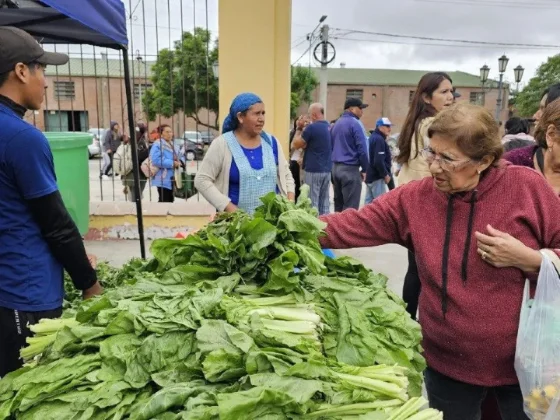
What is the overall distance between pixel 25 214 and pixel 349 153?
581 cm

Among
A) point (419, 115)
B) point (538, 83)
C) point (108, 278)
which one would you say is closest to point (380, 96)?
point (538, 83)

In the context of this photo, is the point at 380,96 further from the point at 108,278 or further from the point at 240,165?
the point at 108,278

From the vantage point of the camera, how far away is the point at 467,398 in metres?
2.19

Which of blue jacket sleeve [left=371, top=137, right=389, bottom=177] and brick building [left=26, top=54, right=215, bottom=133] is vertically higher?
brick building [left=26, top=54, right=215, bottom=133]

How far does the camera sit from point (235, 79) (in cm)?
620

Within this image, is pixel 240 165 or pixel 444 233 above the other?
pixel 240 165

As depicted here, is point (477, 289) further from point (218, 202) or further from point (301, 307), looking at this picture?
point (218, 202)

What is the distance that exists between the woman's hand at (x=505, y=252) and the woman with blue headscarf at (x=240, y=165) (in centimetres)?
203

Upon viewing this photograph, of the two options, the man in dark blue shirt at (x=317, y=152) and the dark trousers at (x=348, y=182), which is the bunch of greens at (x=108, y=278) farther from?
the dark trousers at (x=348, y=182)

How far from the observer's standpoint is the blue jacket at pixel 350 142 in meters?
7.46

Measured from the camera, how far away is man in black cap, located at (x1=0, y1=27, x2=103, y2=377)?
6.99 ft

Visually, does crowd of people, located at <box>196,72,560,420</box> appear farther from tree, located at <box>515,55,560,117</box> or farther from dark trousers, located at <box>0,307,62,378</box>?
tree, located at <box>515,55,560,117</box>

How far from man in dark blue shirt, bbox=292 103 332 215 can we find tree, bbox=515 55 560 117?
37.7 meters

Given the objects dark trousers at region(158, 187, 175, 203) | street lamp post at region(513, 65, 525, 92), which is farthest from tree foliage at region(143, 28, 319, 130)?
street lamp post at region(513, 65, 525, 92)
